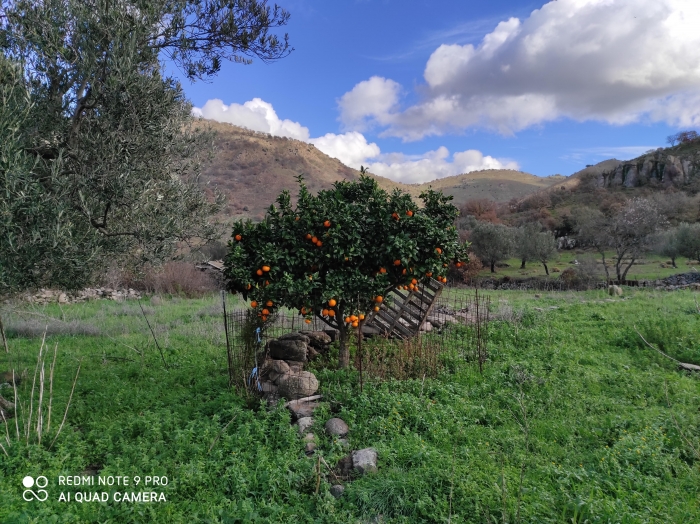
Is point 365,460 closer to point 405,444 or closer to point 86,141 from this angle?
point 405,444

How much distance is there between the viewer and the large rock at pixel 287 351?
7906 millimetres

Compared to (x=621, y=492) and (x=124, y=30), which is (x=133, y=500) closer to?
(x=621, y=492)

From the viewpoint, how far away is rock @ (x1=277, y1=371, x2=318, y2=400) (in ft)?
21.3

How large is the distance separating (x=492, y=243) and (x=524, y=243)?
2.36 m

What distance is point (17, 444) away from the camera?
5.02 metres

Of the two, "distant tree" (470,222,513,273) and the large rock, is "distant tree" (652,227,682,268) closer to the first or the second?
"distant tree" (470,222,513,273)

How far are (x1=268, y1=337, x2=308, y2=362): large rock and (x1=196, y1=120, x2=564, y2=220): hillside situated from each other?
1474 inches

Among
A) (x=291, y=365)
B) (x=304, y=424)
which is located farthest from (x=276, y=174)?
(x=304, y=424)

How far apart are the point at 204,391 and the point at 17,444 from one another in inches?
102

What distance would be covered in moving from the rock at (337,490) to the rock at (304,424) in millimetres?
1092

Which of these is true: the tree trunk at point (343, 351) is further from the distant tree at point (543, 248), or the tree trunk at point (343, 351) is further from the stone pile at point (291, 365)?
the distant tree at point (543, 248)

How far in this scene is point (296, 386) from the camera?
650 centimetres

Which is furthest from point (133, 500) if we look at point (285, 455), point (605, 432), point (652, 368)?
point (652, 368)

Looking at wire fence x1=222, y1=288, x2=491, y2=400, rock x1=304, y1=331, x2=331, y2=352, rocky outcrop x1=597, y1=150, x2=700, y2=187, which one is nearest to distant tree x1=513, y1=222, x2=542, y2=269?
wire fence x1=222, y1=288, x2=491, y2=400
